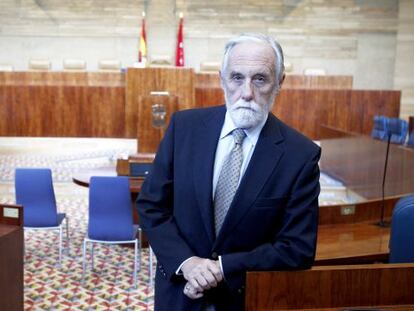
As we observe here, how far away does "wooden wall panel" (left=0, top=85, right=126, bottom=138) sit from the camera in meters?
9.77

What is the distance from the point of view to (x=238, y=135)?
1.64 metres

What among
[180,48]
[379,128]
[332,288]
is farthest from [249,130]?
[180,48]

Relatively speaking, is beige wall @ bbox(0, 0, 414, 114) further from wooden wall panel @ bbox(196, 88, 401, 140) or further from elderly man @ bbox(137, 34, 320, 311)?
elderly man @ bbox(137, 34, 320, 311)

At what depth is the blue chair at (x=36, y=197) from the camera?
4500mm

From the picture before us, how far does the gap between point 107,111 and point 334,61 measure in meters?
7.35

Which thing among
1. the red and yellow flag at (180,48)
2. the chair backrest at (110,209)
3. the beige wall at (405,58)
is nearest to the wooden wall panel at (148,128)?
the chair backrest at (110,209)

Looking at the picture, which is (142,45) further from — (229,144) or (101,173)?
(229,144)

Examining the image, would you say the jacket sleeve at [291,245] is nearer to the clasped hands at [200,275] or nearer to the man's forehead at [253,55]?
the clasped hands at [200,275]

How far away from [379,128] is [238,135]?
847 cm

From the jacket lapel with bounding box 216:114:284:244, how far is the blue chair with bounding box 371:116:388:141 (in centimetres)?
769

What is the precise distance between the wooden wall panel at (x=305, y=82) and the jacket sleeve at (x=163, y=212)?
8560 millimetres

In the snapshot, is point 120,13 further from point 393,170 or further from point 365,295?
point 365,295

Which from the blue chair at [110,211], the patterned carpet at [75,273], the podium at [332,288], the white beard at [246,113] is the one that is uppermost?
the white beard at [246,113]

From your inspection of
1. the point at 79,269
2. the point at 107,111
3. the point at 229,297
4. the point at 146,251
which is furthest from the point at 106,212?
the point at 107,111
